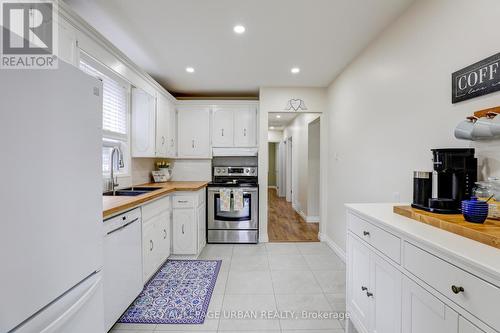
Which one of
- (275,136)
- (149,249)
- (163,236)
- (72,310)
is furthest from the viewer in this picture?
(275,136)

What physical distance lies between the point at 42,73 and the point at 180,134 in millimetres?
3302

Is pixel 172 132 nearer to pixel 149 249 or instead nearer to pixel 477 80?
pixel 149 249

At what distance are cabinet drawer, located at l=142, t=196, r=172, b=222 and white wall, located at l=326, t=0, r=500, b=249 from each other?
2.32 meters

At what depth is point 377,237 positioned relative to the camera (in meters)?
1.39

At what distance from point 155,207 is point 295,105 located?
8.67 ft

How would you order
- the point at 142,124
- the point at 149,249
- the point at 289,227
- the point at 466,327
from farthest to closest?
1. the point at 289,227
2. the point at 142,124
3. the point at 149,249
4. the point at 466,327

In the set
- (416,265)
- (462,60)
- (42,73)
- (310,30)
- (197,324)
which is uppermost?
(310,30)

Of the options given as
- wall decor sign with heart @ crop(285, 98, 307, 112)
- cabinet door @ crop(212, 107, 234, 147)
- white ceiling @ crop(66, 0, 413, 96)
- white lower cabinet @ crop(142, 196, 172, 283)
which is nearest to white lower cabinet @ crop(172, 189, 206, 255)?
white lower cabinet @ crop(142, 196, 172, 283)

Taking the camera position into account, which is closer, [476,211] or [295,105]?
[476,211]

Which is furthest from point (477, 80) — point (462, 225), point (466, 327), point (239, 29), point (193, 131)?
point (193, 131)

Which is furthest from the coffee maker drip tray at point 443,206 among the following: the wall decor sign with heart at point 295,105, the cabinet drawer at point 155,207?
the wall decor sign with heart at point 295,105

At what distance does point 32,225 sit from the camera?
0.81m

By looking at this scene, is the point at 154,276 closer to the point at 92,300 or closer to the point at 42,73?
the point at 92,300

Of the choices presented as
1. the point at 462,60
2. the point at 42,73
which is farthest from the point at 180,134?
the point at 462,60
